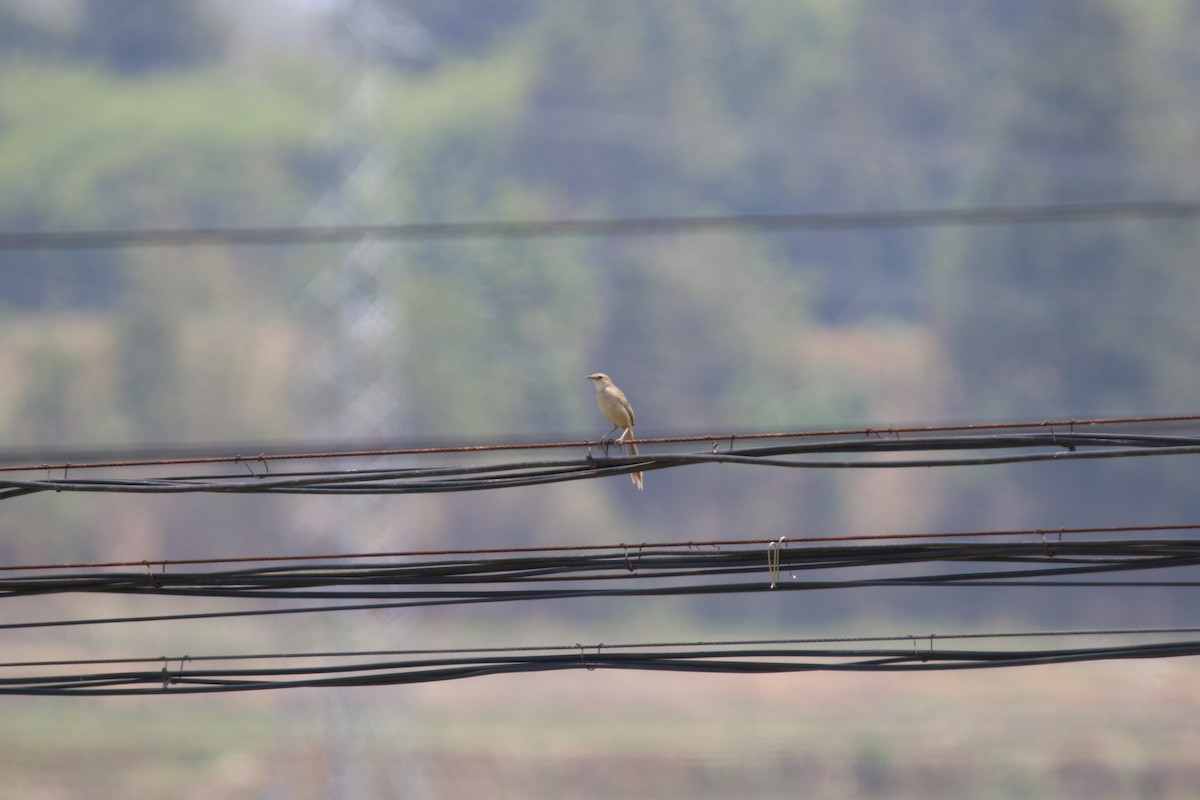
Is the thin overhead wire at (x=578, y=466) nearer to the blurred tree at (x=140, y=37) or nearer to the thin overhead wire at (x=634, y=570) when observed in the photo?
the thin overhead wire at (x=634, y=570)

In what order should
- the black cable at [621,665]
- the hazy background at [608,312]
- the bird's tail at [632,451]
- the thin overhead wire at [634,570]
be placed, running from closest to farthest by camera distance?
1. the black cable at [621,665]
2. the thin overhead wire at [634,570]
3. the bird's tail at [632,451]
4. the hazy background at [608,312]

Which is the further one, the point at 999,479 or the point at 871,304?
the point at 871,304

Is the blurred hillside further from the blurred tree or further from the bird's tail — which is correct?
the bird's tail

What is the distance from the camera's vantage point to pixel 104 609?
44781 millimetres

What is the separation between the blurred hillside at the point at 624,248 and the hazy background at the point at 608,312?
18cm

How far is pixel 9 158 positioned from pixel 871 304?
38820 mm

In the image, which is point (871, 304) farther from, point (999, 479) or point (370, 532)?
point (370, 532)

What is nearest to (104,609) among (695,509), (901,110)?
(695,509)

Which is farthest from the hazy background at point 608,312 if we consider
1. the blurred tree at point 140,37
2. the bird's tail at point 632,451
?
the bird's tail at point 632,451

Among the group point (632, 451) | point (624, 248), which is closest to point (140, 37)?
point (624, 248)

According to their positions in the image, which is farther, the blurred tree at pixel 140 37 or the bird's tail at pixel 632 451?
the blurred tree at pixel 140 37

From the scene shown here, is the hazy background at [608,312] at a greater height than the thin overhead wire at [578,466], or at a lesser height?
greater

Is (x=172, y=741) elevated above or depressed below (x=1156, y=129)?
below

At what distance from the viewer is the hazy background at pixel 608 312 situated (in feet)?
146
